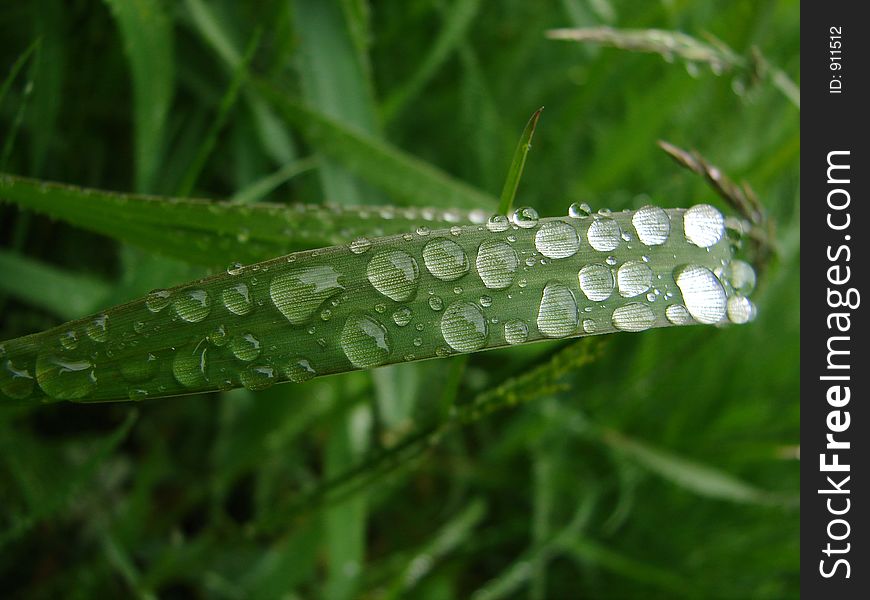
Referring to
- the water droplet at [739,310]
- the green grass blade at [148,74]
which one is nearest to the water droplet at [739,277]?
the water droplet at [739,310]

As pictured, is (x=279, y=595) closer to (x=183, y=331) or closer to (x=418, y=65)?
(x=183, y=331)

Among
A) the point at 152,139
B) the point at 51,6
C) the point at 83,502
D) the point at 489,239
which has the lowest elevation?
the point at 83,502

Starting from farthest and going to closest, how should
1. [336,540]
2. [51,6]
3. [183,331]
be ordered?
1. [336,540]
2. [51,6]
3. [183,331]

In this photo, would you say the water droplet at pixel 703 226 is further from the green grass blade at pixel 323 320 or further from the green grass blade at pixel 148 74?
the green grass blade at pixel 148 74

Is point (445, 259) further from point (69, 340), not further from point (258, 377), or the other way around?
point (69, 340)

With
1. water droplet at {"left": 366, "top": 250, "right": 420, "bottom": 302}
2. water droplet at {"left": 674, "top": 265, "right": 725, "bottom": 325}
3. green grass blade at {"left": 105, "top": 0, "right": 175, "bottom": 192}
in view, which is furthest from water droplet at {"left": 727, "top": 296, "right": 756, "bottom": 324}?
green grass blade at {"left": 105, "top": 0, "right": 175, "bottom": 192}
